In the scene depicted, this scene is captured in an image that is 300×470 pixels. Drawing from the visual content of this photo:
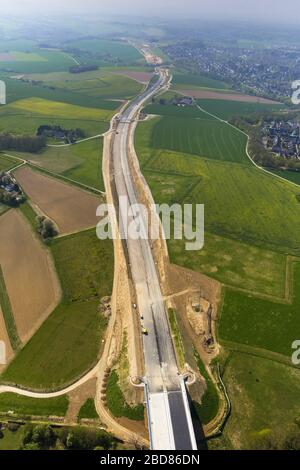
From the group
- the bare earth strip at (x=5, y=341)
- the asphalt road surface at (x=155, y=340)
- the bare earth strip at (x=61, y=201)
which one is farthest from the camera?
the bare earth strip at (x=61, y=201)

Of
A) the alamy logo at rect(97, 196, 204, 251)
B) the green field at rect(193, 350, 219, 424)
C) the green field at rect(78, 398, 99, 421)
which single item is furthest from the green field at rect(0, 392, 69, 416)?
the alamy logo at rect(97, 196, 204, 251)

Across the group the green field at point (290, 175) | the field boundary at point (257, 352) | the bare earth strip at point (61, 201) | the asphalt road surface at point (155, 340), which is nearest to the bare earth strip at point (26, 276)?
the bare earth strip at point (61, 201)

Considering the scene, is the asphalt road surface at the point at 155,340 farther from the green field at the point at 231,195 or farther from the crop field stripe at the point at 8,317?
the crop field stripe at the point at 8,317

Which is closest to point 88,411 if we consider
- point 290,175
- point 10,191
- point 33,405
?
point 33,405

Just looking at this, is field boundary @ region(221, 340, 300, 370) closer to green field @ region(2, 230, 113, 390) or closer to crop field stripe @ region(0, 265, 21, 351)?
green field @ region(2, 230, 113, 390)

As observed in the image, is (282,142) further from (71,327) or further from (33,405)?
(33,405)
